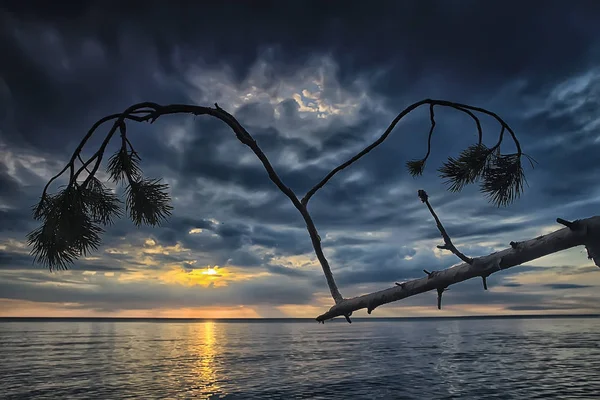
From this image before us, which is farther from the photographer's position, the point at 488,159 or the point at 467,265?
the point at 488,159

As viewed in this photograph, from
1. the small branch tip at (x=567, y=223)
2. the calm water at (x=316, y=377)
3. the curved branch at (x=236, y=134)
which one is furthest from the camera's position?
the calm water at (x=316, y=377)

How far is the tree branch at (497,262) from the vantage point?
2689 mm

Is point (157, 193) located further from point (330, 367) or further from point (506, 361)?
point (506, 361)

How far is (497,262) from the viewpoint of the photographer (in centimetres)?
290

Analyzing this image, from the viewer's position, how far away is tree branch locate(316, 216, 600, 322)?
2.69 m

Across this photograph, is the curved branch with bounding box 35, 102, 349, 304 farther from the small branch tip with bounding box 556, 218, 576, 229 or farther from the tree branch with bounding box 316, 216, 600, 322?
the small branch tip with bounding box 556, 218, 576, 229

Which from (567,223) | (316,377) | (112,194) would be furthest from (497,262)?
(316,377)

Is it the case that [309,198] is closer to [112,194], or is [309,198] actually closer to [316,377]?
[112,194]

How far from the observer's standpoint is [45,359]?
6375 centimetres

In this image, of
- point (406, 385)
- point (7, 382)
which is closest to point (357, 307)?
point (406, 385)

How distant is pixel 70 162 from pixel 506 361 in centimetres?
6014

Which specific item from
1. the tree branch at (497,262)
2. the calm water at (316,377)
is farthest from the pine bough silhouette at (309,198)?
the calm water at (316,377)

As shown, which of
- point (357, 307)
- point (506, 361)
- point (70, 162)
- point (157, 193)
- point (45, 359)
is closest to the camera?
point (357, 307)

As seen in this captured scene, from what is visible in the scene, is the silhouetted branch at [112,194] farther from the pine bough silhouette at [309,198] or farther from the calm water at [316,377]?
the calm water at [316,377]
